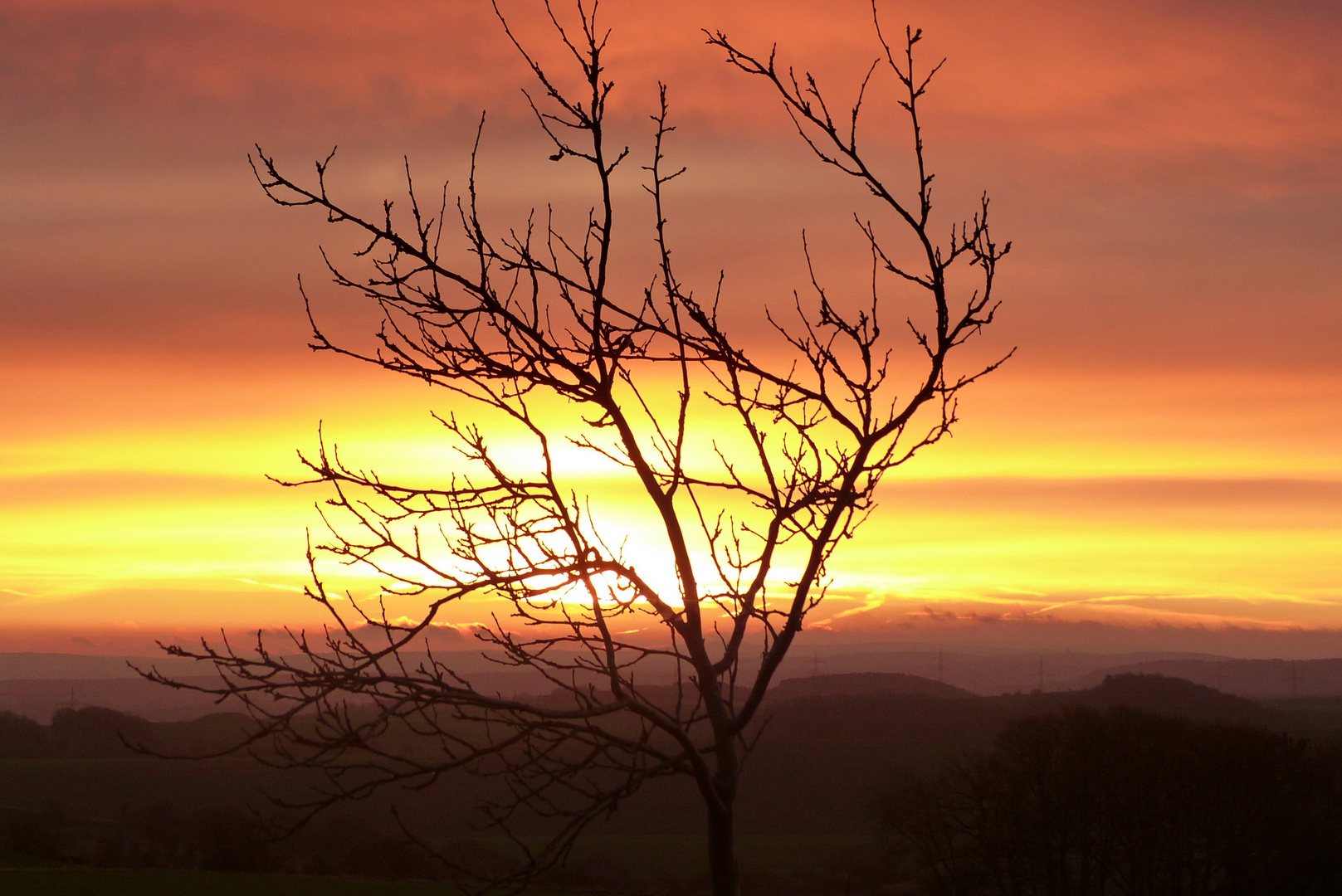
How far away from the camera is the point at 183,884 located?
54.2 metres

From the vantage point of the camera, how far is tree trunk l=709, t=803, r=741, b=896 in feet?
15.3

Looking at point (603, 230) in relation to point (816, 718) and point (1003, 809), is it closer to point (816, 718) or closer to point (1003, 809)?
point (1003, 809)

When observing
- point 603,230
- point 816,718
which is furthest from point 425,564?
point 816,718

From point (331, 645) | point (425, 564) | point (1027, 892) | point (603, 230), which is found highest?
point (603, 230)

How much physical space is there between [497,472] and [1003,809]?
3265 cm

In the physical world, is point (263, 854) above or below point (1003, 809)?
below

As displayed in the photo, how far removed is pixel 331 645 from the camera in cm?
464

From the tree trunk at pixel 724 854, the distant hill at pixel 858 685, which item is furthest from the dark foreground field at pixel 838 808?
the distant hill at pixel 858 685

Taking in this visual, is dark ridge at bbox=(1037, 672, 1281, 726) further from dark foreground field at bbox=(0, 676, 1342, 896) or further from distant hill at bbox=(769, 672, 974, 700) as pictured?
distant hill at bbox=(769, 672, 974, 700)

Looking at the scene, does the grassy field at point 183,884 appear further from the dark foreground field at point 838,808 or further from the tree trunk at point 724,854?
the tree trunk at point 724,854

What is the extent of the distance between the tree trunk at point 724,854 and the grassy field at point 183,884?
50.3m

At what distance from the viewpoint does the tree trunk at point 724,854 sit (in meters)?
4.66

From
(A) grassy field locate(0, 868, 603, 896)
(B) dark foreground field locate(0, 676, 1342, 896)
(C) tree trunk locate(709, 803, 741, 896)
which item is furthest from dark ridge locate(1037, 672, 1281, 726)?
(C) tree trunk locate(709, 803, 741, 896)

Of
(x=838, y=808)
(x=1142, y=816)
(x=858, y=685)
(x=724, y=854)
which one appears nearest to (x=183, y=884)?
(x=1142, y=816)
